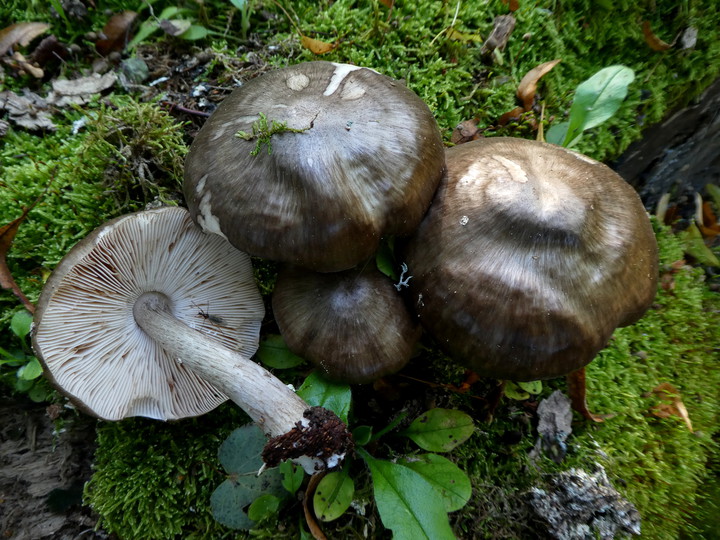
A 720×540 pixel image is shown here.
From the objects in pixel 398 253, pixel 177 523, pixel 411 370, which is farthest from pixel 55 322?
pixel 411 370

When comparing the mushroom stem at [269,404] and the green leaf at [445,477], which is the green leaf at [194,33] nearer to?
the mushroom stem at [269,404]

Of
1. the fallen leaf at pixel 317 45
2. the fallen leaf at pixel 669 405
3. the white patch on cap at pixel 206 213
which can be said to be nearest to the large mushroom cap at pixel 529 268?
the white patch on cap at pixel 206 213

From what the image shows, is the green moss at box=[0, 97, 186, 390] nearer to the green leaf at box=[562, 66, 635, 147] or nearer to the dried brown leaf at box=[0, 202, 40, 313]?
the dried brown leaf at box=[0, 202, 40, 313]

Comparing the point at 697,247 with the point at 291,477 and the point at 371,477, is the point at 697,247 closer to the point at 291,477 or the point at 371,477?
the point at 371,477

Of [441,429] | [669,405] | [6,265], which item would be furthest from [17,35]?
[669,405]

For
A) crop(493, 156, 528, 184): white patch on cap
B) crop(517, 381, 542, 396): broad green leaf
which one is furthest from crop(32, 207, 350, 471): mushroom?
crop(493, 156, 528, 184): white patch on cap

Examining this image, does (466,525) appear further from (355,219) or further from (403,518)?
(355,219)
